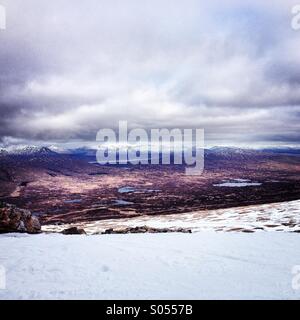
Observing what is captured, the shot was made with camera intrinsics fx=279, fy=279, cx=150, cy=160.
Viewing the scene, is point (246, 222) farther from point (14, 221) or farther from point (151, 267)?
point (14, 221)

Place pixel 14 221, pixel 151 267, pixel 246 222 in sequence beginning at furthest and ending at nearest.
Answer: pixel 246 222, pixel 14 221, pixel 151 267

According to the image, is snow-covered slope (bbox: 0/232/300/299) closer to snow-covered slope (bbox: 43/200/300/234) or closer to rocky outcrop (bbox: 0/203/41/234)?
rocky outcrop (bbox: 0/203/41/234)

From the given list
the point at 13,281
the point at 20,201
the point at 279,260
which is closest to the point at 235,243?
the point at 279,260

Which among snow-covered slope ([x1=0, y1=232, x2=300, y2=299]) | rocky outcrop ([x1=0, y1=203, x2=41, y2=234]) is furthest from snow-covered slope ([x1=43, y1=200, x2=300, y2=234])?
snow-covered slope ([x1=0, y1=232, x2=300, y2=299])

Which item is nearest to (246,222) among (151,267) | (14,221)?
(151,267)
